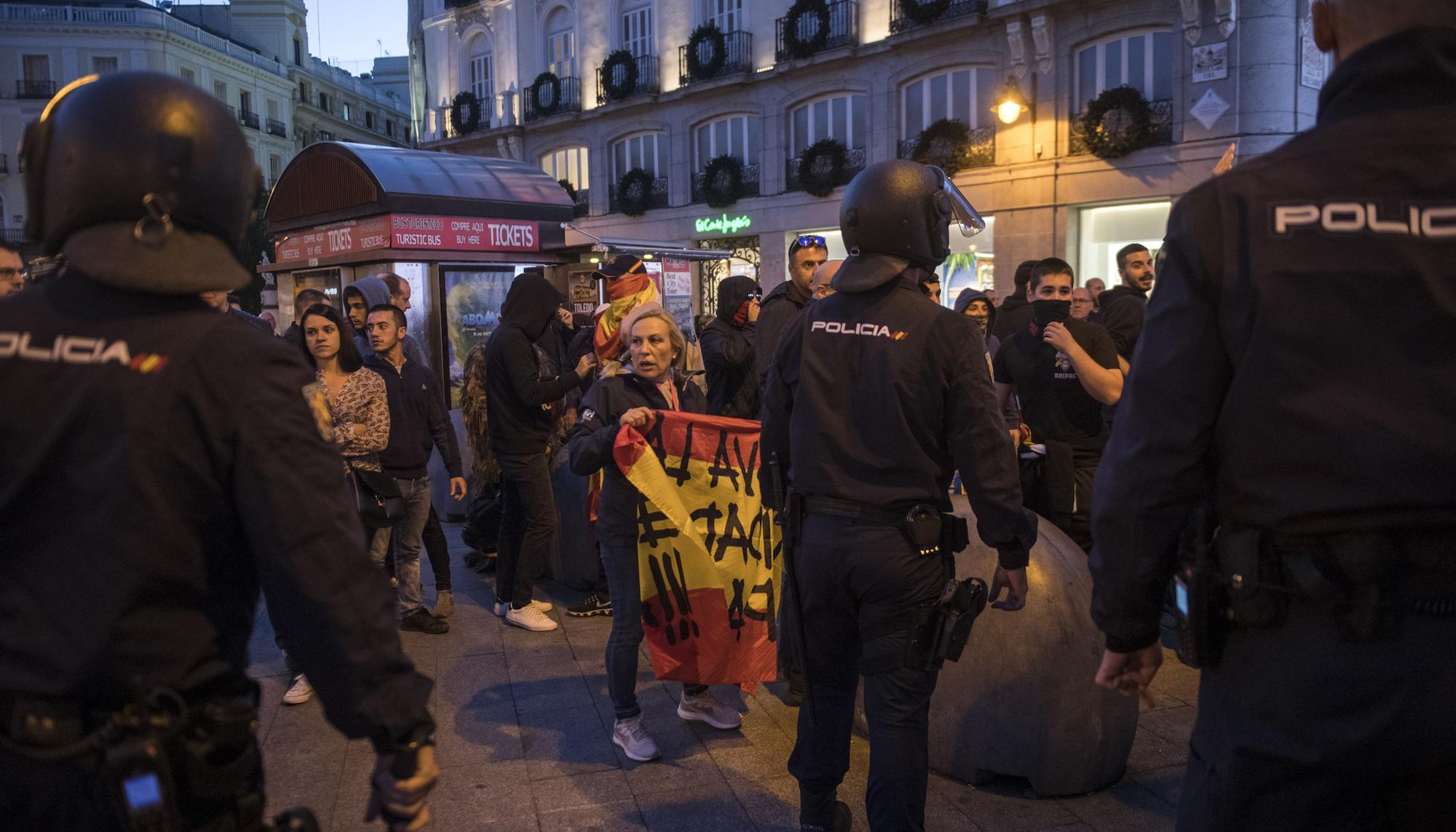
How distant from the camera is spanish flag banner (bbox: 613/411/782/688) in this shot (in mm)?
4547

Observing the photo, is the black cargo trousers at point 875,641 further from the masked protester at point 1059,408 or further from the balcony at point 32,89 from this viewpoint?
the balcony at point 32,89

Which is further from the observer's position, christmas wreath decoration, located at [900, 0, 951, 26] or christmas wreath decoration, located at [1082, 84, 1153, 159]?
christmas wreath decoration, located at [900, 0, 951, 26]

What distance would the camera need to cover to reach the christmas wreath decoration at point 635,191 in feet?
94.3

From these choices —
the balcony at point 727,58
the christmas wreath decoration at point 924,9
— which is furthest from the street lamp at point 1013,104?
the balcony at point 727,58

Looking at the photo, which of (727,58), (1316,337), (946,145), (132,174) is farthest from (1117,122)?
(132,174)

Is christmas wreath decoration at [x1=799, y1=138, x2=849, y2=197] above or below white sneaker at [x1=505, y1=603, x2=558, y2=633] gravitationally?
above

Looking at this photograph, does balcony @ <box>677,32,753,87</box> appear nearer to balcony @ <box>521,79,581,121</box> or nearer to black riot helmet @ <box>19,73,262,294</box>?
balcony @ <box>521,79,581,121</box>

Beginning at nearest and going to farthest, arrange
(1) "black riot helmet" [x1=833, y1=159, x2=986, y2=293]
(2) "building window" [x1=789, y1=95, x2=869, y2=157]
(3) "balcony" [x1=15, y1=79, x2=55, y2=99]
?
(1) "black riot helmet" [x1=833, y1=159, x2=986, y2=293]
(2) "building window" [x1=789, y1=95, x2=869, y2=157]
(3) "balcony" [x1=15, y1=79, x2=55, y2=99]

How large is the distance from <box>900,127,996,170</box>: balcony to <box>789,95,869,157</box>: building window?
2.88 meters

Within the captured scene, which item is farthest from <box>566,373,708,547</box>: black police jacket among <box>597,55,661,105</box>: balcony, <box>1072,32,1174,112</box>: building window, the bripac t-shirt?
<box>597,55,661,105</box>: balcony

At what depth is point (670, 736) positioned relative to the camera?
4.61m

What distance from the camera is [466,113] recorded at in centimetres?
3341

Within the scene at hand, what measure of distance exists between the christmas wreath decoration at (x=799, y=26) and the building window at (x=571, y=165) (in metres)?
7.79

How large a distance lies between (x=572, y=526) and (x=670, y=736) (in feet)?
8.51
